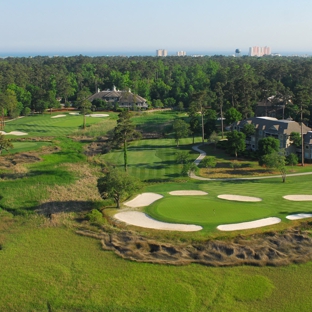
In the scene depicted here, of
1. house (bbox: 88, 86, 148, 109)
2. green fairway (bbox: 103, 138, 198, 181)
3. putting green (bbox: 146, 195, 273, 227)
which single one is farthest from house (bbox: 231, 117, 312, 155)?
house (bbox: 88, 86, 148, 109)

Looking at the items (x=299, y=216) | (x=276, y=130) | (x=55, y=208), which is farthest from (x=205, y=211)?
(x=276, y=130)

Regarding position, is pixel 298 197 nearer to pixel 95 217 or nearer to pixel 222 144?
pixel 95 217

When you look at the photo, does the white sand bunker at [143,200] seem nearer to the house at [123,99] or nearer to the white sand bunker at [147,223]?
the white sand bunker at [147,223]

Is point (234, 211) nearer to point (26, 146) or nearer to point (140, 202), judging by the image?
point (140, 202)

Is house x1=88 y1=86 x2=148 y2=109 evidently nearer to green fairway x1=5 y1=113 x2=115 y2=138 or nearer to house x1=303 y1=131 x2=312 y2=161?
green fairway x1=5 y1=113 x2=115 y2=138

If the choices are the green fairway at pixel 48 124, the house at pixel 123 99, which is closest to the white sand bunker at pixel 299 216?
the green fairway at pixel 48 124

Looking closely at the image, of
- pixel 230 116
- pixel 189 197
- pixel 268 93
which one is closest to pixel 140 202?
pixel 189 197
